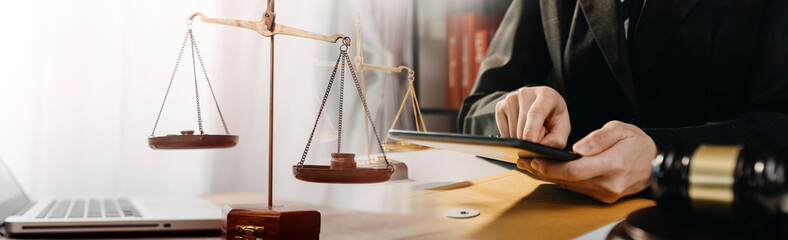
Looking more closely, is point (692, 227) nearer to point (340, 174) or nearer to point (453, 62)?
point (340, 174)

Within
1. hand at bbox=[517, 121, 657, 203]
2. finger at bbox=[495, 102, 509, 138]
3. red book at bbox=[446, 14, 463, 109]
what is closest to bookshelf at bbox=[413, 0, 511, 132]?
red book at bbox=[446, 14, 463, 109]

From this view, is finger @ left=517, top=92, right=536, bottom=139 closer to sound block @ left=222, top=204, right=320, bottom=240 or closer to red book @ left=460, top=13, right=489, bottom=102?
red book @ left=460, top=13, right=489, bottom=102

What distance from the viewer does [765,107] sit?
2.61ft

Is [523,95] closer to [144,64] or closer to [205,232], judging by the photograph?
[205,232]

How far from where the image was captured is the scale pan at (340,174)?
1.91ft

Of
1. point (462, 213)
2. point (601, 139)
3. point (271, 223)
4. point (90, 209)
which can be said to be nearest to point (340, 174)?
point (271, 223)

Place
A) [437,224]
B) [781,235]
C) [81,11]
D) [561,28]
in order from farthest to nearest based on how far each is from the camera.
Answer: [81,11] < [561,28] < [437,224] < [781,235]

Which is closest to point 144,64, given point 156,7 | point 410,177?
point 156,7

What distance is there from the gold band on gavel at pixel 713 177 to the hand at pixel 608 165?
28cm

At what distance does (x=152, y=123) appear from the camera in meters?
1.08

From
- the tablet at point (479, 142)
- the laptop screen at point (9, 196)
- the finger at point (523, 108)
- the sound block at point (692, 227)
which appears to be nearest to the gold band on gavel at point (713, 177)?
the sound block at point (692, 227)

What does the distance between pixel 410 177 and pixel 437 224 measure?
0.54 feet

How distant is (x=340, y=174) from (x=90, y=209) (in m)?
0.46

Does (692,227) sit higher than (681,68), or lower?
lower
